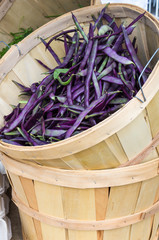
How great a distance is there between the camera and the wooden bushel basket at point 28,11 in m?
2.35

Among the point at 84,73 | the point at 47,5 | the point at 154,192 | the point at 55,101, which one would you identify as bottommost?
the point at 154,192

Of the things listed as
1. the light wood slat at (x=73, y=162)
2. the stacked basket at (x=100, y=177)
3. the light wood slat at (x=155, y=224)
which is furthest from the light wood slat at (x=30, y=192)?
the light wood slat at (x=155, y=224)

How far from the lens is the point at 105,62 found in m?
1.50

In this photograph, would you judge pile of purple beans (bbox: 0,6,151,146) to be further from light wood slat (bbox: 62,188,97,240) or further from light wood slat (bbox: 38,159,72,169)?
light wood slat (bbox: 62,188,97,240)

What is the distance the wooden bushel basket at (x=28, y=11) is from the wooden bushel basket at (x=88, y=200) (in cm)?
133

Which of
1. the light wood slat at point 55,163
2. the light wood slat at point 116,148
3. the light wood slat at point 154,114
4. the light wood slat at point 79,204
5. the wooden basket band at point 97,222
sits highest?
the light wood slat at point 154,114

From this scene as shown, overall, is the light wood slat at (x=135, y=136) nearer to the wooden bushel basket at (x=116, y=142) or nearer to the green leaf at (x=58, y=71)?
the wooden bushel basket at (x=116, y=142)

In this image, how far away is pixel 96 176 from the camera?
1279mm

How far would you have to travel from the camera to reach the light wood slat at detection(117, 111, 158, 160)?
3.90 feet

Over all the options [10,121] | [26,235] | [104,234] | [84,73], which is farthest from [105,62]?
[26,235]

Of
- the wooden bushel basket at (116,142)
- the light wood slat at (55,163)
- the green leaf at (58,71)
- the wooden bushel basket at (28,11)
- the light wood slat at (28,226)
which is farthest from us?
the wooden bushel basket at (28,11)

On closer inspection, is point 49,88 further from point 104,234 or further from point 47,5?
point 47,5

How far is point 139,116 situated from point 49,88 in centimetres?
55

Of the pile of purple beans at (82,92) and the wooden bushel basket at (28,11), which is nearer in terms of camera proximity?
the pile of purple beans at (82,92)
